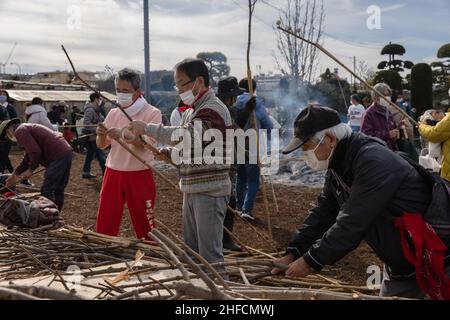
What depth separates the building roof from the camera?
22703 mm

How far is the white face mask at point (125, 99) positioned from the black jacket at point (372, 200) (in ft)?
7.44

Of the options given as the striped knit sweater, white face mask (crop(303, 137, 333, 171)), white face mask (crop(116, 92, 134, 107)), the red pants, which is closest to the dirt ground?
the red pants

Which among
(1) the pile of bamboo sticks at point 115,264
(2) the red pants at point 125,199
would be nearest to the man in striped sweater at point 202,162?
(1) the pile of bamboo sticks at point 115,264

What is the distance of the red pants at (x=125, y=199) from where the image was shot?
4508 millimetres

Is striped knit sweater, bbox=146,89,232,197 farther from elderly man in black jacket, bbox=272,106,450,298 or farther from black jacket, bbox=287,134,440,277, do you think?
black jacket, bbox=287,134,440,277

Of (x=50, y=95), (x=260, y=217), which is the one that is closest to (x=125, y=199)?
(x=260, y=217)

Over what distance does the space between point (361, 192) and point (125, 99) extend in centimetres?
Result: 255

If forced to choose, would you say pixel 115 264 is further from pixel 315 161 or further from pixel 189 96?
pixel 315 161

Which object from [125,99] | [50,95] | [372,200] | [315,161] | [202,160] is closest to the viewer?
[372,200]

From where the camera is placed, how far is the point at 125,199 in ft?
15.0
